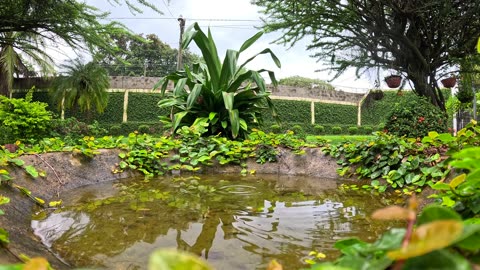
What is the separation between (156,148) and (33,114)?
4.31 meters

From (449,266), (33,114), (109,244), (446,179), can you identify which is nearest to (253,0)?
(33,114)

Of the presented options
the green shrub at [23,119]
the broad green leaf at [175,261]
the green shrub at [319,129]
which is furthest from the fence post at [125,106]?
the broad green leaf at [175,261]

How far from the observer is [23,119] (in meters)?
6.21

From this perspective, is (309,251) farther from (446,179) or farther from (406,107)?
(406,107)

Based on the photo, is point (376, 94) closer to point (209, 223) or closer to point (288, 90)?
point (209, 223)

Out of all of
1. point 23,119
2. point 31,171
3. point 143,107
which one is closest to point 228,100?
point 31,171

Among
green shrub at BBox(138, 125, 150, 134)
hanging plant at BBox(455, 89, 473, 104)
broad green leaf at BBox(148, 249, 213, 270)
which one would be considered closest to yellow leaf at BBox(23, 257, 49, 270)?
broad green leaf at BBox(148, 249, 213, 270)

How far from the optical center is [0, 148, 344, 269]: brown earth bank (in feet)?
3.51

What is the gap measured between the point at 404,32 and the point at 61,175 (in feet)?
19.0

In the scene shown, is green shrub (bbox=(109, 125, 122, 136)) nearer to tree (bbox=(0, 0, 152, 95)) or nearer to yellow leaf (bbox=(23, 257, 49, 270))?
tree (bbox=(0, 0, 152, 95))

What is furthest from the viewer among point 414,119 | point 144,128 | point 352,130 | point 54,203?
point 352,130

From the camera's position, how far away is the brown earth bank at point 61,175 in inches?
42.1

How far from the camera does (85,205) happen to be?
1.83 m

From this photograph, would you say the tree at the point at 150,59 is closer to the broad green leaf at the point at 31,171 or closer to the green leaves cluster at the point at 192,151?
the green leaves cluster at the point at 192,151
